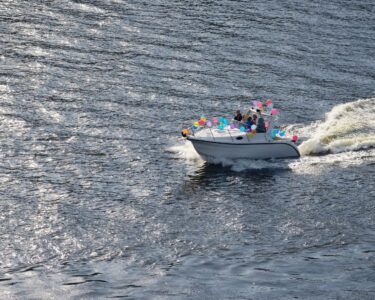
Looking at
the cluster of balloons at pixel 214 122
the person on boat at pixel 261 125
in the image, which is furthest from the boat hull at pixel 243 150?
the cluster of balloons at pixel 214 122

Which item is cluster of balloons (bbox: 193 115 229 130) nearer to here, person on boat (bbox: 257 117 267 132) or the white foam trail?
person on boat (bbox: 257 117 267 132)

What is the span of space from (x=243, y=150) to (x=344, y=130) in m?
8.35

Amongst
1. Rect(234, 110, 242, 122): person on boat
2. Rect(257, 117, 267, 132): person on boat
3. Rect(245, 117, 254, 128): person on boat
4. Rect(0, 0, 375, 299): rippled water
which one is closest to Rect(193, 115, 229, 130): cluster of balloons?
Rect(234, 110, 242, 122): person on boat

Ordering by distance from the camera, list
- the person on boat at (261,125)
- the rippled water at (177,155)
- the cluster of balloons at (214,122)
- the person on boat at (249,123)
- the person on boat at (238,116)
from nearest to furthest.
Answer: the rippled water at (177,155)
the cluster of balloons at (214,122)
the person on boat at (261,125)
the person on boat at (249,123)
the person on boat at (238,116)

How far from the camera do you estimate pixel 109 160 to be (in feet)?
185

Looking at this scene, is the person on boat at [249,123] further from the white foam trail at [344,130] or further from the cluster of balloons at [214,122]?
the white foam trail at [344,130]

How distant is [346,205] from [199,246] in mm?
9769

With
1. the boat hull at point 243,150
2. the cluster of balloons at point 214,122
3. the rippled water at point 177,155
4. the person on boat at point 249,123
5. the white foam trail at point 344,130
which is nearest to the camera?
the rippled water at point 177,155

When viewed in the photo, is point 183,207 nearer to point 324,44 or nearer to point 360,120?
point 360,120

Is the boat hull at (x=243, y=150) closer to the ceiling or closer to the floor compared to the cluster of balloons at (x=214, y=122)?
closer to the floor

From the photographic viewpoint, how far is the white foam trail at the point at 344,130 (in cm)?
5962

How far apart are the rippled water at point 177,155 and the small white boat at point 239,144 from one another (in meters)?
0.81

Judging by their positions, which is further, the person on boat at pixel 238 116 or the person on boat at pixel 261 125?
the person on boat at pixel 238 116

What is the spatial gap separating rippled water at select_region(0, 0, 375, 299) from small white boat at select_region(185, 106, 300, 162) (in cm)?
81
